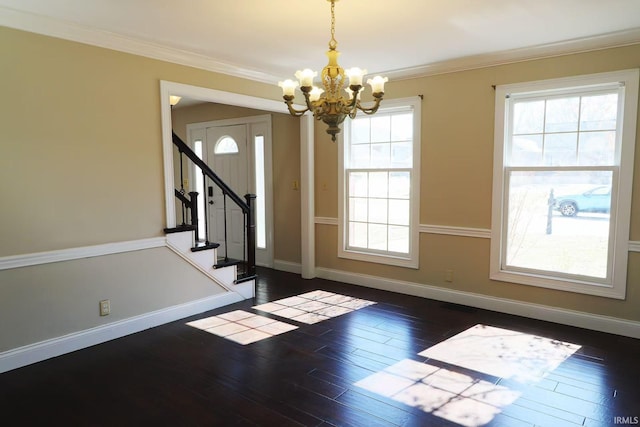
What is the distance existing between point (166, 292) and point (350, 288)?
2.21 m

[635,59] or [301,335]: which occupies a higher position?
[635,59]

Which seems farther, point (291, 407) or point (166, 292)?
point (166, 292)

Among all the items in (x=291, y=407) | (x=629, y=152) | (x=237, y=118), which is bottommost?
(x=291, y=407)

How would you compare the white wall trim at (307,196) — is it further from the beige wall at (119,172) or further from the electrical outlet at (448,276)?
the electrical outlet at (448,276)

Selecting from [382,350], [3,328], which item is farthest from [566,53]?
[3,328]

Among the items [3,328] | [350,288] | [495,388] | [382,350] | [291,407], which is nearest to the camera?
[291,407]

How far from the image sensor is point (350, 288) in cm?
507

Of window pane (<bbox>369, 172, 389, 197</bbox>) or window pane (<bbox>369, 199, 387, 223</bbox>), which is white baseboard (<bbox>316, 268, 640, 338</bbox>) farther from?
window pane (<bbox>369, 172, 389, 197</bbox>)

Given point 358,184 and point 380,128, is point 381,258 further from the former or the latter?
point 380,128

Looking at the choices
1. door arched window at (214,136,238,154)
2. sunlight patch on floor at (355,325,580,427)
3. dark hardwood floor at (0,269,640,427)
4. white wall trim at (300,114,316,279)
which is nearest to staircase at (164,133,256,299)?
dark hardwood floor at (0,269,640,427)

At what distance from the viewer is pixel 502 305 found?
4.14 m

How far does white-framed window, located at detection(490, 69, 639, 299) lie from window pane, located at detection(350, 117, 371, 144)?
1.57 meters

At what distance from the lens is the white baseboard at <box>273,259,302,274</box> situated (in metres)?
5.84

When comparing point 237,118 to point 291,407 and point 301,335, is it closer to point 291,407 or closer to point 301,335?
point 301,335
